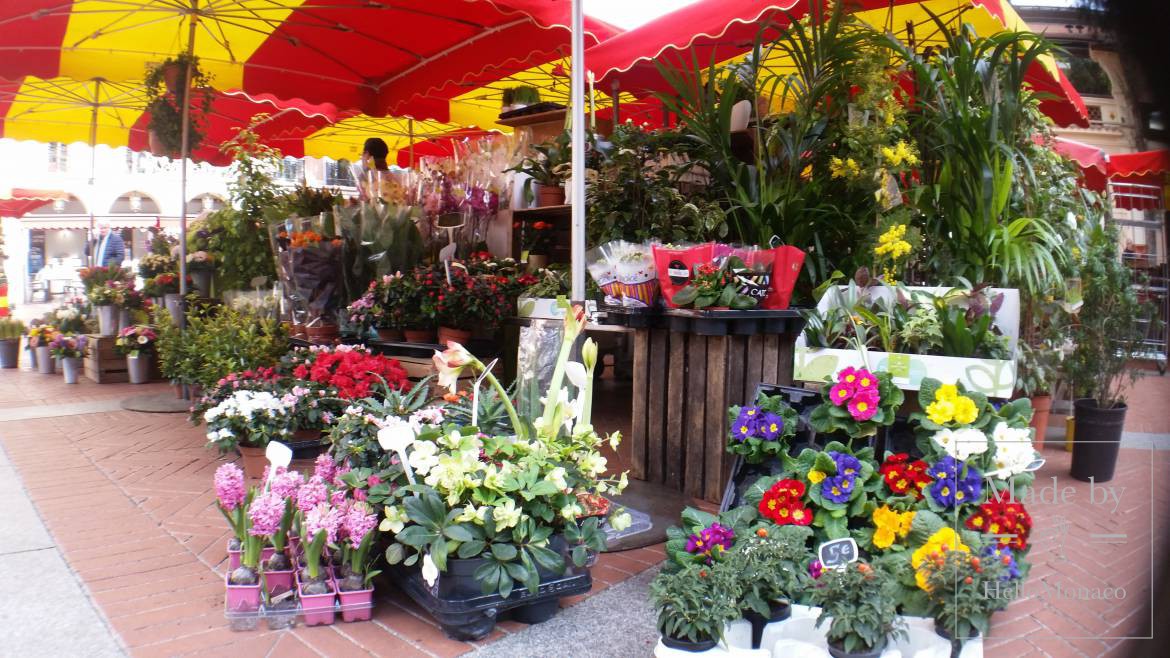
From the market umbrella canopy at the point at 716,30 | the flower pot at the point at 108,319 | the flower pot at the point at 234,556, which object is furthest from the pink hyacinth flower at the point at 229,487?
the flower pot at the point at 108,319

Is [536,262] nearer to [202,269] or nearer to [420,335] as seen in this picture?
[420,335]

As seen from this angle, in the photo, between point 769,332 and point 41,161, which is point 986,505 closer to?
point 769,332

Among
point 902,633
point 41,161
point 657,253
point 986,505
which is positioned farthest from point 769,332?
point 41,161

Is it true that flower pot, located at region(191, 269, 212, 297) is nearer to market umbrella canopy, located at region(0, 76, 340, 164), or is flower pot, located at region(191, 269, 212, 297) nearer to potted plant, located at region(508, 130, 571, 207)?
market umbrella canopy, located at region(0, 76, 340, 164)

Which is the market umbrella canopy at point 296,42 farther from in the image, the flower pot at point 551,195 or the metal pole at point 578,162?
the metal pole at point 578,162

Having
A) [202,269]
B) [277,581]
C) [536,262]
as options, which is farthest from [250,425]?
[202,269]

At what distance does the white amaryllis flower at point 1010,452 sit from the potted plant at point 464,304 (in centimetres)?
309

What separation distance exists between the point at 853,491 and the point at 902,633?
618 mm

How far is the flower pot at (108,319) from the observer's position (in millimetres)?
7566

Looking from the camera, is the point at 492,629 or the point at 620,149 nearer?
the point at 492,629

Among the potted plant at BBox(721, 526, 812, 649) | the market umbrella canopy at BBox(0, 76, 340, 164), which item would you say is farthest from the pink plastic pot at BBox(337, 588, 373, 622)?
the market umbrella canopy at BBox(0, 76, 340, 164)

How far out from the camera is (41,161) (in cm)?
1959

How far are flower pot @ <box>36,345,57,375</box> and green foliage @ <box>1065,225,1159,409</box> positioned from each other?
925cm

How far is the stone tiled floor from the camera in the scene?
233cm
